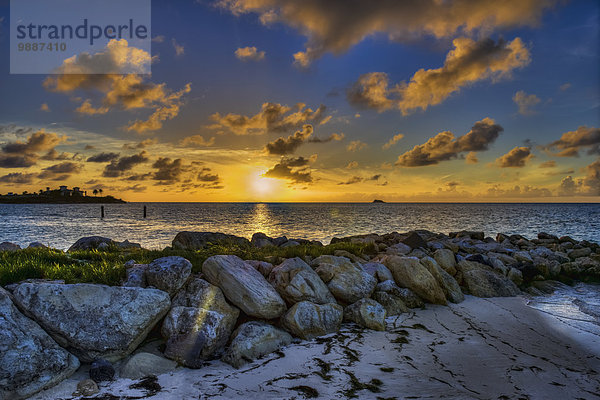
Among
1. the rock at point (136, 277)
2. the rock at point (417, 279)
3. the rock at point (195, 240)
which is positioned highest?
the rock at point (136, 277)

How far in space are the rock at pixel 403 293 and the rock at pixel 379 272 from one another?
0.84 ft

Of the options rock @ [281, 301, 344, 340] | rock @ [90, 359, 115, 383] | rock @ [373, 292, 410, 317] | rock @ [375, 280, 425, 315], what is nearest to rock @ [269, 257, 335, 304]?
rock @ [281, 301, 344, 340]

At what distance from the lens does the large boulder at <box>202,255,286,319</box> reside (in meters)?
6.56

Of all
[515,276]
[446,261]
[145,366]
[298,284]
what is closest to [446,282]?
[446,261]

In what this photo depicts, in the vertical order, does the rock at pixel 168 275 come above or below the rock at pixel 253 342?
above

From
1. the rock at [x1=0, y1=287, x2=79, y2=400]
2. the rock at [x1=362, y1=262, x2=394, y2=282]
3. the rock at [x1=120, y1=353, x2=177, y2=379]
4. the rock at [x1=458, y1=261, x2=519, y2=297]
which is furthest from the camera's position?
the rock at [x1=458, y1=261, x2=519, y2=297]

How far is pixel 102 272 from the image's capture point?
22.8 feet

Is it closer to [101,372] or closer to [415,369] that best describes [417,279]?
[415,369]

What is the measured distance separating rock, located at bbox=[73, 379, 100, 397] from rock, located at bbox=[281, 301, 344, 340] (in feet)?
10.9

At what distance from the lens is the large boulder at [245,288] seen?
258 inches

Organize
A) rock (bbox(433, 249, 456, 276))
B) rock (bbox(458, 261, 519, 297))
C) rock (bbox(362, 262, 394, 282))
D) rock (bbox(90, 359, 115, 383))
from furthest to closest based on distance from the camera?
rock (bbox(433, 249, 456, 276)) < rock (bbox(458, 261, 519, 297)) < rock (bbox(362, 262, 394, 282)) < rock (bbox(90, 359, 115, 383))

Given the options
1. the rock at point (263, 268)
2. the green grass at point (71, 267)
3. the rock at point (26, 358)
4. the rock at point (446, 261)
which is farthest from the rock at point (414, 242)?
the rock at point (26, 358)

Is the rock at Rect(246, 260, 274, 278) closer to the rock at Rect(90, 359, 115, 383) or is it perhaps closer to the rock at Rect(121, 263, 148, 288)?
the rock at Rect(121, 263, 148, 288)

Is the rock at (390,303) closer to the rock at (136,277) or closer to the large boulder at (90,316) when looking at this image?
the large boulder at (90,316)
